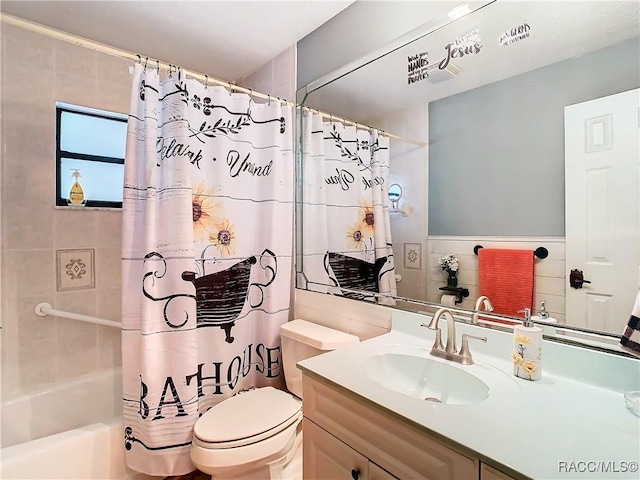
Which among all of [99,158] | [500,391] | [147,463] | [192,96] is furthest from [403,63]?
[147,463]

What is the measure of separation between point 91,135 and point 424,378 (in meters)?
2.39

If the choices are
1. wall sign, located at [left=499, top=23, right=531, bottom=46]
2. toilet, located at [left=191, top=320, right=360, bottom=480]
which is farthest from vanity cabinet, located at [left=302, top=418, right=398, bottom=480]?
wall sign, located at [left=499, top=23, right=531, bottom=46]

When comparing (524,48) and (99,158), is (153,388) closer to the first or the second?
(99,158)

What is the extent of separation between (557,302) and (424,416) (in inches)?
23.8

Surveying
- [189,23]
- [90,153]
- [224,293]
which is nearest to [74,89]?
[90,153]

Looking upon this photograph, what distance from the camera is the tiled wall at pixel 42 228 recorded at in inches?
68.2

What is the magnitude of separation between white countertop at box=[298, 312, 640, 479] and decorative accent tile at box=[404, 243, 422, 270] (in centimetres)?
41

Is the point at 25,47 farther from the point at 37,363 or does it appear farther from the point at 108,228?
the point at 37,363

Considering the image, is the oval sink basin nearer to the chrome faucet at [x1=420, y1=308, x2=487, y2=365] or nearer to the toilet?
the chrome faucet at [x1=420, y1=308, x2=487, y2=365]

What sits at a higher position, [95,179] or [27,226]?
[95,179]

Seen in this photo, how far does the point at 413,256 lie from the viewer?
1.40m

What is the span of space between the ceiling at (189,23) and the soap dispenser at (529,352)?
1699mm

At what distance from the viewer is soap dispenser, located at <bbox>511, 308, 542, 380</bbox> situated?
0.89m

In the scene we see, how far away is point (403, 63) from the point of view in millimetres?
1429
